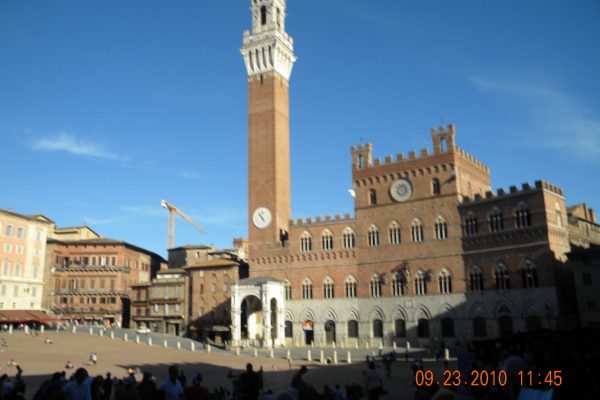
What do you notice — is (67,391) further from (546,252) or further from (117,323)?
(117,323)

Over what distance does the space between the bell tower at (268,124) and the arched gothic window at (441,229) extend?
1851 centimetres

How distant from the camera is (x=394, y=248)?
5231cm

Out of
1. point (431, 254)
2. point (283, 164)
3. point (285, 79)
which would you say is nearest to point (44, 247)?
point (283, 164)

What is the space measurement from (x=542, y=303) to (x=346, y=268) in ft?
64.6

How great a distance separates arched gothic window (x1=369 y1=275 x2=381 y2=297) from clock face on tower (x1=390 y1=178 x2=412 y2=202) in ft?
27.4

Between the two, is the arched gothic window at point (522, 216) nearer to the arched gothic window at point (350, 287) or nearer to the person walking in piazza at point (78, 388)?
the arched gothic window at point (350, 287)

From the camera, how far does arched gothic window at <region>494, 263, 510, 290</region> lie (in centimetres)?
4481

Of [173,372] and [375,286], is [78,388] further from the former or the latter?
[375,286]

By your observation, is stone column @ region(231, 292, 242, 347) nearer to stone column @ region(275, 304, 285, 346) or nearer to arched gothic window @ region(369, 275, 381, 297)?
stone column @ region(275, 304, 285, 346)

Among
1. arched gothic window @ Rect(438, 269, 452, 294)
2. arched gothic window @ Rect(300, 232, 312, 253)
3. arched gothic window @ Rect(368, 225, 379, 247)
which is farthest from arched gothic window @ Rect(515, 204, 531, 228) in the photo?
arched gothic window @ Rect(300, 232, 312, 253)

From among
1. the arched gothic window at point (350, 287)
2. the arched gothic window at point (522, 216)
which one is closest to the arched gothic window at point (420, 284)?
the arched gothic window at point (350, 287)

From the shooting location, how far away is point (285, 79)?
66.0 meters

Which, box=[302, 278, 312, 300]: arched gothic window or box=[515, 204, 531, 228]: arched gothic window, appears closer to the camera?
box=[515, 204, 531, 228]: arched gothic window

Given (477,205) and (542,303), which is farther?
(477,205)
